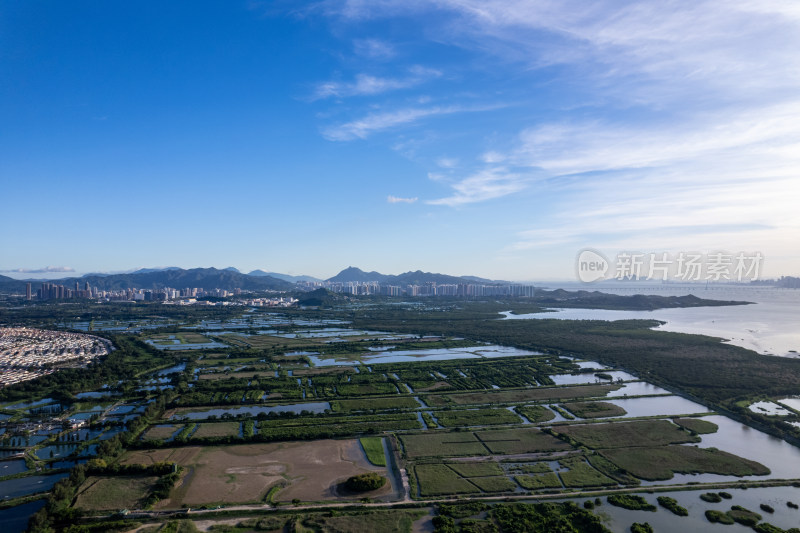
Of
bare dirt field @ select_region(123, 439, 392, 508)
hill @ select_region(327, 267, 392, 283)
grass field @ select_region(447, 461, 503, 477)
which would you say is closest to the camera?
bare dirt field @ select_region(123, 439, 392, 508)

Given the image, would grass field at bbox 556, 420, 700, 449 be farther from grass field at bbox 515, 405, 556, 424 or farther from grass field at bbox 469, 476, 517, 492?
grass field at bbox 469, 476, 517, 492

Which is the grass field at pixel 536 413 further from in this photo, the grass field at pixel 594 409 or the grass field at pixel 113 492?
the grass field at pixel 113 492

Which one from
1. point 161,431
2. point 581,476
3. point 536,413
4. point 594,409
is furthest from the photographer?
point 594,409

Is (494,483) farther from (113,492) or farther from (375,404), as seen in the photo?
(113,492)

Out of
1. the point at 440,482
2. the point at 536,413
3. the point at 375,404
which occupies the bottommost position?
the point at 440,482

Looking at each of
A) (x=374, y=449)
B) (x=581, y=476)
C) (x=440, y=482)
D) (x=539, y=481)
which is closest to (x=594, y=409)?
(x=581, y=476)

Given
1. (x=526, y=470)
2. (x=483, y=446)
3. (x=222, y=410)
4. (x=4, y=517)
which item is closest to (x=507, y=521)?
(x=526, y=470)

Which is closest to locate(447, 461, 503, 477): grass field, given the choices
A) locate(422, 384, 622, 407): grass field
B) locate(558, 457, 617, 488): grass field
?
locate(558, 457, 617, 488): grass field
